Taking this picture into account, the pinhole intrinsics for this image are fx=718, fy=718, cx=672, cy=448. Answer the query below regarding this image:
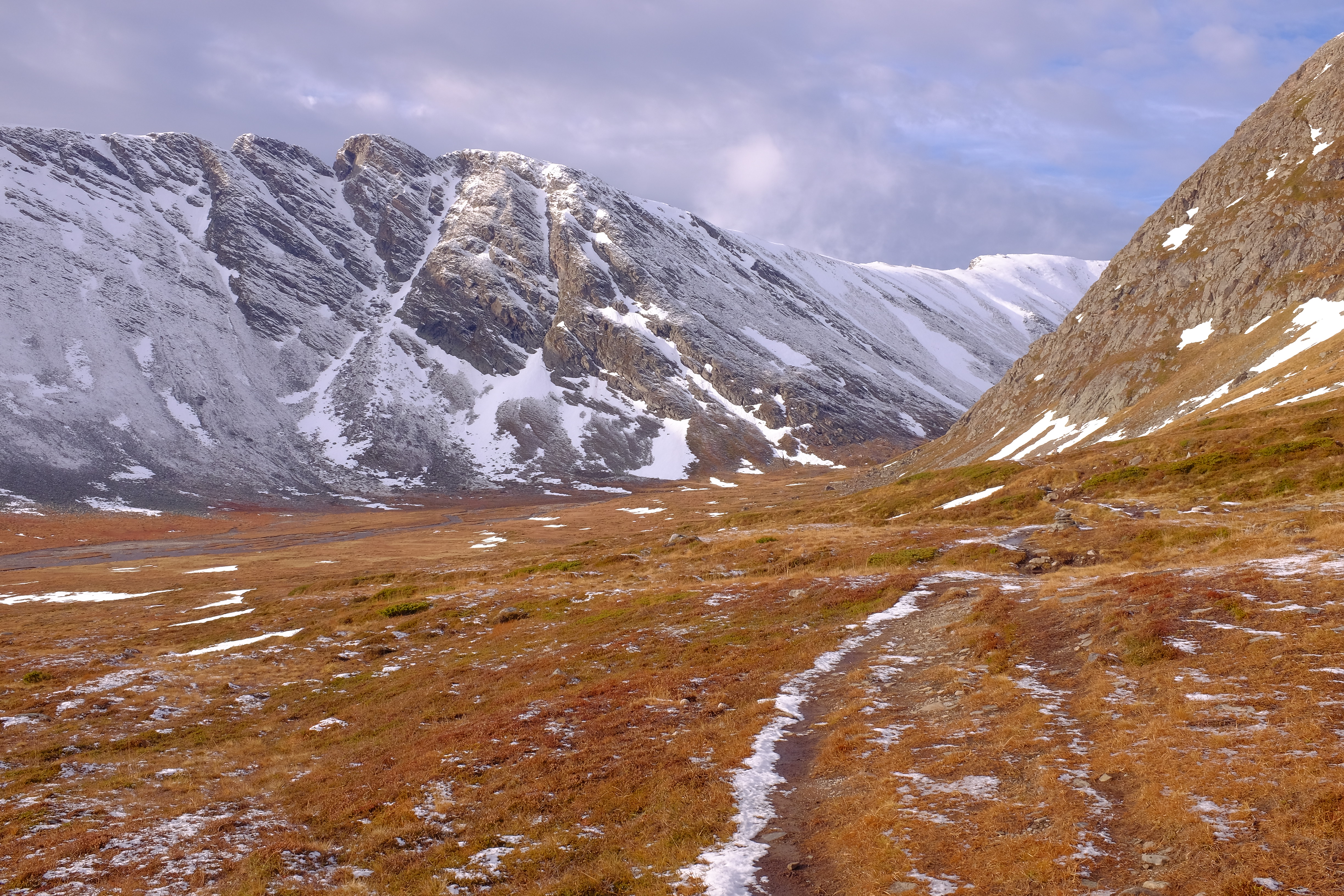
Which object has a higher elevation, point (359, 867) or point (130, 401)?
point (130, 401)

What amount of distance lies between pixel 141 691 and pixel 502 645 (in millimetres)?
14256

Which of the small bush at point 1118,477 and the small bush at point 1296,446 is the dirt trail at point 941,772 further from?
the small bush at point 1118,477

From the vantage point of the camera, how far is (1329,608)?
58.7ft

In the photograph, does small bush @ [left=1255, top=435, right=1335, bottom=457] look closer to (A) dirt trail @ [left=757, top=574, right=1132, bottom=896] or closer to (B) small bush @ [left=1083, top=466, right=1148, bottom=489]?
(B) small bush @ [left=1083, top=466, right=1148, bottom=489]

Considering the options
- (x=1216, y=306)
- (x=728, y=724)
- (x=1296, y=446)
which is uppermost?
(x=1216, y=306)

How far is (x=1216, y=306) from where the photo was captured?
295 feet

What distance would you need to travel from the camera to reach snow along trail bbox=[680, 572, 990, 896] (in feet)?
38.3

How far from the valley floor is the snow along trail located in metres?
0.09

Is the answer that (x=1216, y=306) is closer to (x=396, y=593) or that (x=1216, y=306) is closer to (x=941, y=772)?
(x=396, y=593)

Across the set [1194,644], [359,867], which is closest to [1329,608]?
[1194,644]

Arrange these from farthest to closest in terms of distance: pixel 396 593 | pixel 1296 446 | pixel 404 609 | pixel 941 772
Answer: pixel 396 593 → pixel 404 609 → pixel 1296 446 → pixel 941 772

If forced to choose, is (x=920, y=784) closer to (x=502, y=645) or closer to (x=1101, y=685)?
(x=1101, y=685)

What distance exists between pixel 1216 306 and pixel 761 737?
10082cm

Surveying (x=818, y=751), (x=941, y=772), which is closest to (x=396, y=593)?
(x=818, y=751)
